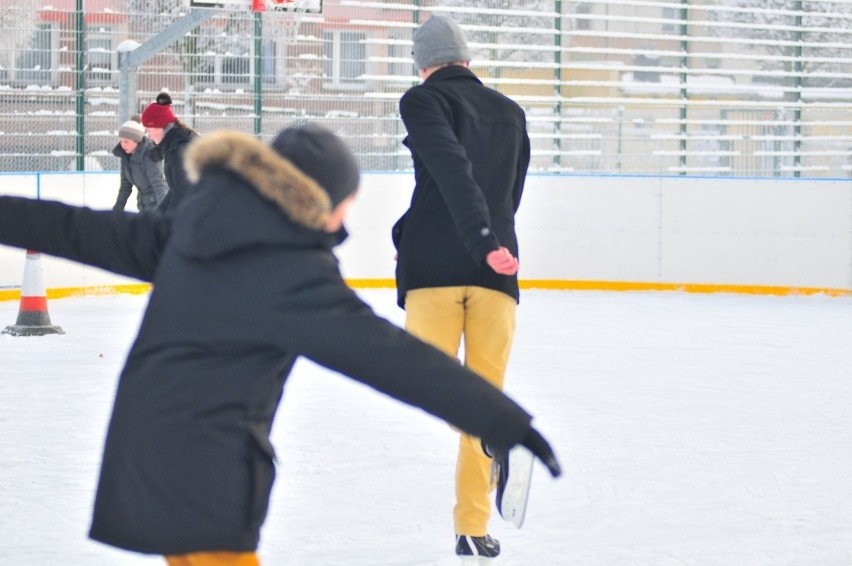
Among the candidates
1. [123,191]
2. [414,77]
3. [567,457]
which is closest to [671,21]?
[414,77]

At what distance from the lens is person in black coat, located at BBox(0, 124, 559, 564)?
1685 mm

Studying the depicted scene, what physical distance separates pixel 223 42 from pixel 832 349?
18.6ft

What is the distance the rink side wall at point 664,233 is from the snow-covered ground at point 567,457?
299 centimetres

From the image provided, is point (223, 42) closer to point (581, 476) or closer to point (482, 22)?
point (482, 22)

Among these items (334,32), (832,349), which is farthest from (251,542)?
(334,32)


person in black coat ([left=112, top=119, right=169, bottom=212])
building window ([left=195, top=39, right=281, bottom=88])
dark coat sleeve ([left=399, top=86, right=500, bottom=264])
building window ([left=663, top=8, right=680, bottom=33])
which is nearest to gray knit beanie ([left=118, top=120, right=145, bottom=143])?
person in black coat ([left=112, top=119, right=169, bottom=212])

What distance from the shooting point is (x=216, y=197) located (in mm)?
1724

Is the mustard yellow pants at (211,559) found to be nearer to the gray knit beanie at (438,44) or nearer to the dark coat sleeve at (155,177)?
the gray knit beanie at (438,44)

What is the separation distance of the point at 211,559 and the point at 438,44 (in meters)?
1.84

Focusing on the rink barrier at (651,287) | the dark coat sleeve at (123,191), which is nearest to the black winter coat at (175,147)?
the dark coat sleeve at (123,191)

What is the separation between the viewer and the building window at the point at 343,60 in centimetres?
1207

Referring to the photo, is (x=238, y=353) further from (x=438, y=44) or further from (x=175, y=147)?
(x=175, y=147)

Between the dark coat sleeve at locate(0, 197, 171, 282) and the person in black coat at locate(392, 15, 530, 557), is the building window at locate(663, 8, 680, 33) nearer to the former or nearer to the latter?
the person in black coat at locate(392, 15, 530, 557)

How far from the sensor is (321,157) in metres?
1.78
